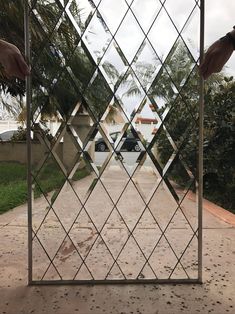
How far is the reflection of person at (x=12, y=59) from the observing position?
1.93 meters

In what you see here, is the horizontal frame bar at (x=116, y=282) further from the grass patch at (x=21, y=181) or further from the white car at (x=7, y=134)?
the white car at (x=7, y=134)

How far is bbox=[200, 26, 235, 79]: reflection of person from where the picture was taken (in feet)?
5.79

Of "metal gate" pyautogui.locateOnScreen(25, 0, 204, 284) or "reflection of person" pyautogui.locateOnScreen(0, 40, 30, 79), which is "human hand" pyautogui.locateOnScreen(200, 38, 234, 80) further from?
"reflection of person" pyautogui.locateOnScreen(0, 40, 30, 79)

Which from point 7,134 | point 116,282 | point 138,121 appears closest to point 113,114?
point 138,121

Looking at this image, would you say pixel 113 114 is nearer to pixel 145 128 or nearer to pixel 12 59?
pixel 145 128

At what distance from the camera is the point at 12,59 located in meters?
1.96

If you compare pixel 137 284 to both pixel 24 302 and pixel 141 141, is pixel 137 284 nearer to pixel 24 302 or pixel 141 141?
pixel 24 302

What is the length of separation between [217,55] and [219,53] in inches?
0.6

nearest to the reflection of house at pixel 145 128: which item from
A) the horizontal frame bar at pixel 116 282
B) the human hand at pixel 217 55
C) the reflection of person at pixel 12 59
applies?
the human hand at pixel 217 55

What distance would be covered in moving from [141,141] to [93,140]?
29 centimetres

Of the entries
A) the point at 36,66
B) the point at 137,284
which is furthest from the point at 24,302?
the point at 36,66

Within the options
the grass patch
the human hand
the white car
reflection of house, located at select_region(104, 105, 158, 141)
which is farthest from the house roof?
the white car

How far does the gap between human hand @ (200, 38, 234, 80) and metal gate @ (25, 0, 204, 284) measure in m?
0.44

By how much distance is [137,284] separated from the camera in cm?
239
